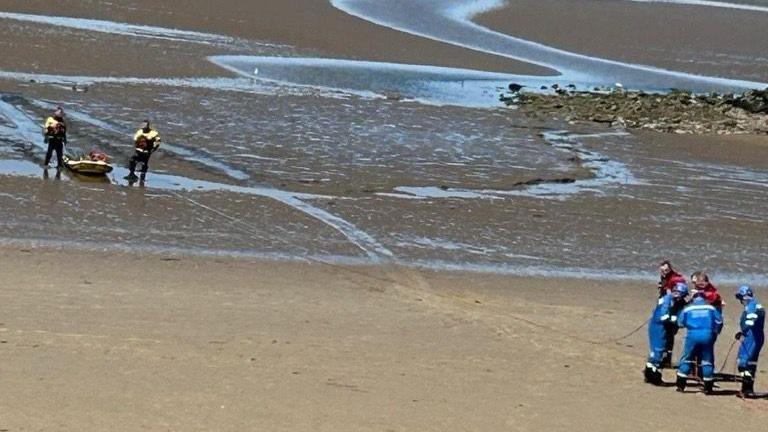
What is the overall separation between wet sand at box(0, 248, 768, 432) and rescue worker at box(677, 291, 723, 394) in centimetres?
20

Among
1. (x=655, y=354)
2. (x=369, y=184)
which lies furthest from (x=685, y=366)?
(x=369, y=184)

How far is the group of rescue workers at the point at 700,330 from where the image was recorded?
13445mm

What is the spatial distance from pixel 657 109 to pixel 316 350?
20.5 m

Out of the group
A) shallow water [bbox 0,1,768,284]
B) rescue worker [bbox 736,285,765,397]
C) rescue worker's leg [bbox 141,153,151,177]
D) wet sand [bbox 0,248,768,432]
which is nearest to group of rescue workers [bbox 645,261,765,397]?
rescue worker [bbox 736,285,765,397]

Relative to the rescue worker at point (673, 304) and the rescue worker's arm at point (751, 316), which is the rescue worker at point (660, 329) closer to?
the rescue worker at point (673, 304)

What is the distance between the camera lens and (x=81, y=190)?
20.8 meters

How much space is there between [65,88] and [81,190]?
8.95 metres

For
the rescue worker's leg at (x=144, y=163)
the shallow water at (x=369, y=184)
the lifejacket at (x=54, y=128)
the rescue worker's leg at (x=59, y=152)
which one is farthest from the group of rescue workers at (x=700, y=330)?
the lifejacket at (x=54, y=128)

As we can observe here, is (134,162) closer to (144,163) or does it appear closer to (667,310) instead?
(144,163)

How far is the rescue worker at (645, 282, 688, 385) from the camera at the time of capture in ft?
45.1

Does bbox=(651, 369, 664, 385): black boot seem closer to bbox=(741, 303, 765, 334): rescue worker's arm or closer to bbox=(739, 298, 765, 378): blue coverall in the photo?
bbox=(739, 298, 765, 378): blue coverall

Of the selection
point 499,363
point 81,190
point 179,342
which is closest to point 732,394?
point 499,363

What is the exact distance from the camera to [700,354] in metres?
13.7

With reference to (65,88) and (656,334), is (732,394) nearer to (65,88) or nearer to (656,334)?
(656,334)
